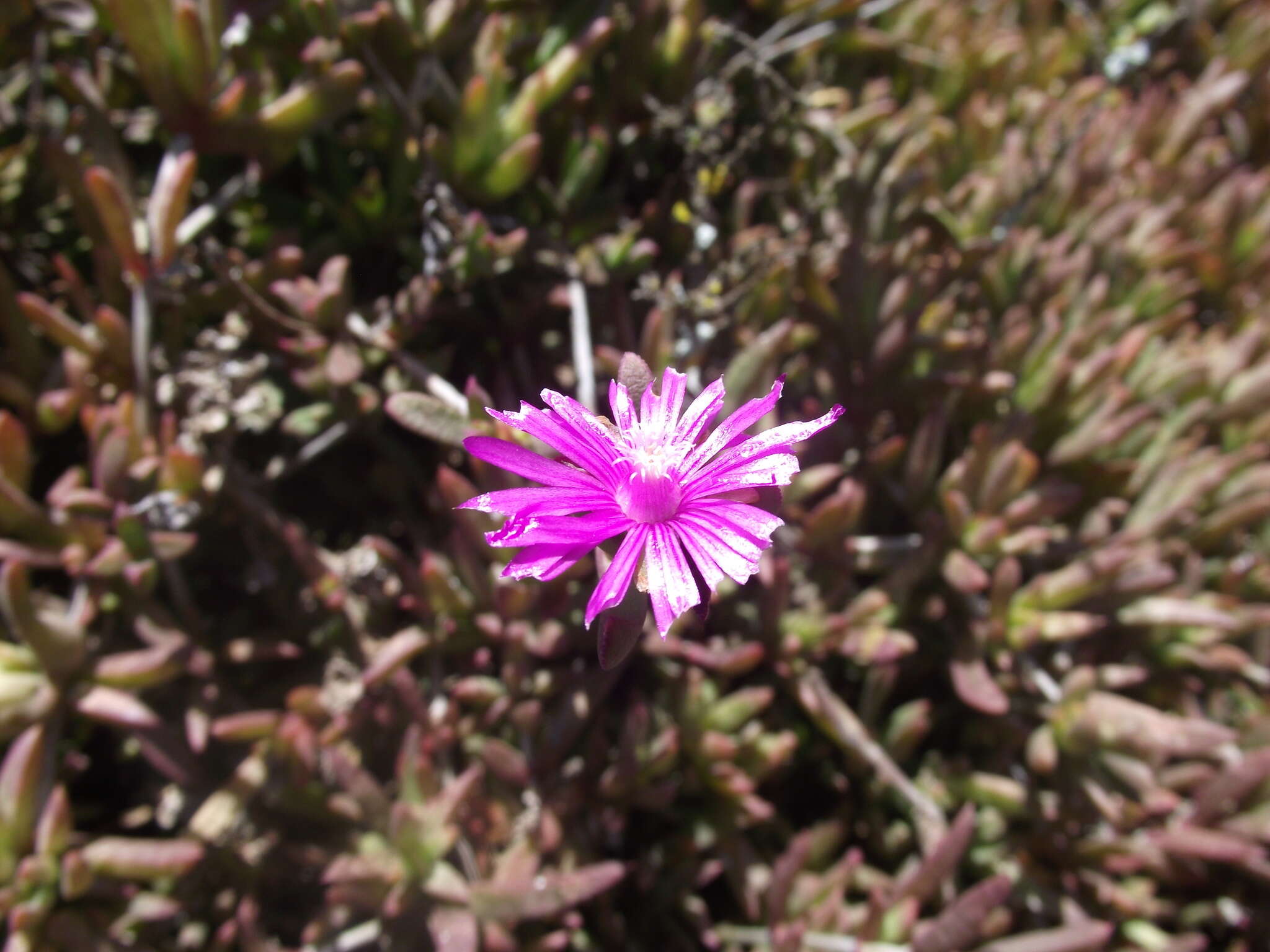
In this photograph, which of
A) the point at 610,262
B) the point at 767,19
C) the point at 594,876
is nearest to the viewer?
the point at 594,876

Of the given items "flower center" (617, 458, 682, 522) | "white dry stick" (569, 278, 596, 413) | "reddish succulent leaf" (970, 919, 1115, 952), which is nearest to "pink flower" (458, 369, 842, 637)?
"flower center" (617, 458, 682, 522)

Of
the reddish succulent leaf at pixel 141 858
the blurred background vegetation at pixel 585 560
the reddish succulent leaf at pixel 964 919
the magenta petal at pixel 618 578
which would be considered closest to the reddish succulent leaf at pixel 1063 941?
the blurred background vegetation at pixel 585 560

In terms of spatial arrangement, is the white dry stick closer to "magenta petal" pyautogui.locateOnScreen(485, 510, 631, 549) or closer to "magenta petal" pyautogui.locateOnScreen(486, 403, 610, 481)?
"magenta petal" pyautogui.locateOnScreen(486, 403, 610, 481)

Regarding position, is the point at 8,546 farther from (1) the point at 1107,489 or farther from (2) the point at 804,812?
(1) the point at 1107,489

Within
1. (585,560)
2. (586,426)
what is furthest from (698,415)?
(585,560)

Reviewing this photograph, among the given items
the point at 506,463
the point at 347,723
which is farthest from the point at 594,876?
the point at 506,463

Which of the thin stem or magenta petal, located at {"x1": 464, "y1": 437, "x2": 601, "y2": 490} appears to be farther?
the thin stem
